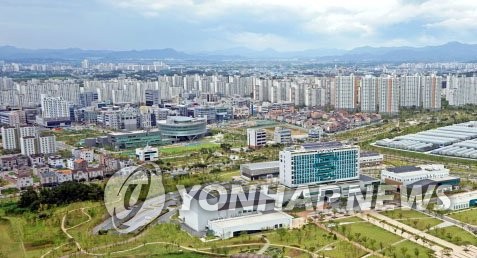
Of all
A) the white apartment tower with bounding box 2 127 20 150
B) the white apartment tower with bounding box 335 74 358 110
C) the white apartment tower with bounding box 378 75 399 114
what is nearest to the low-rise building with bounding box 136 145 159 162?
the white apartment tower with bounding box 2 127 20 150

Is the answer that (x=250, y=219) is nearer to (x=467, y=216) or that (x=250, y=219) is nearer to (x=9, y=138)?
(x=467, y=216)

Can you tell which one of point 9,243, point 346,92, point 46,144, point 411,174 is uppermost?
point 346,92

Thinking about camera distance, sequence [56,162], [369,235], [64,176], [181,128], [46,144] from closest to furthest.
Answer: [369,235] → [64,176] → [56,162] → [46,144] → [181,128]

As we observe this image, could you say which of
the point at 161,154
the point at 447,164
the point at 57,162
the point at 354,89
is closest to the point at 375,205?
the point at 447,164

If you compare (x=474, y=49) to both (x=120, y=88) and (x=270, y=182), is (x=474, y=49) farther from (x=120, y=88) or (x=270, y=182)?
(x=270, y=182)

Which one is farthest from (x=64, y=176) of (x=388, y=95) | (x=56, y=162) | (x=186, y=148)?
(x=388, y=95)
